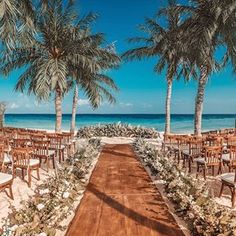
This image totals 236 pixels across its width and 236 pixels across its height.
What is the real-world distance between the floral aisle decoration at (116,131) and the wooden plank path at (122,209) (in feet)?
39.4

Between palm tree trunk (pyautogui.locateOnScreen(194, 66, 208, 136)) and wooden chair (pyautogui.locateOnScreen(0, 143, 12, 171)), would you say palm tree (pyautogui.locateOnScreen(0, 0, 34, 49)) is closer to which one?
wooden chair (pyautogui.locateOnScreen(0, 143, 12, 171))

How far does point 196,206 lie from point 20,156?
13.3ft

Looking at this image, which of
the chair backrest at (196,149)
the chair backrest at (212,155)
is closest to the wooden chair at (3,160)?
the chair backrest at (212,155)

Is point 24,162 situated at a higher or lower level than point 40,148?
lower

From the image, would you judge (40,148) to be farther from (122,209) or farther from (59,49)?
(59,49)

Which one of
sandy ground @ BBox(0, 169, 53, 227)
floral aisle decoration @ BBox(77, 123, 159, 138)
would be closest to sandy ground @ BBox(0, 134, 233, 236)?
sandy ground @ BBox(0, 169, 53, 227)

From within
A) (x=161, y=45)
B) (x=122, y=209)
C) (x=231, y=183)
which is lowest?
(x=122, y=209)

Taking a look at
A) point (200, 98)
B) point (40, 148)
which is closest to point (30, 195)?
point (40, 148)

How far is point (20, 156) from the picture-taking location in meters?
6.91

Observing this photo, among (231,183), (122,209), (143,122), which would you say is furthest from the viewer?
(143,122)

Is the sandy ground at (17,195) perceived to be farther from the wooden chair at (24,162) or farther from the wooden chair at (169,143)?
the wooden chair at (169,143)

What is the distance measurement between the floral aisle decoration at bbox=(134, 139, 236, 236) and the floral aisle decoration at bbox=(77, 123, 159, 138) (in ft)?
41.6

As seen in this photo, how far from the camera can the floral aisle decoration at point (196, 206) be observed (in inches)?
147

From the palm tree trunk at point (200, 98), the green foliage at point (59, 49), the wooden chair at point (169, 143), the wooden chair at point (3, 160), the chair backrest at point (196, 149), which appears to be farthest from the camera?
the green foliage at point (59, 49)
